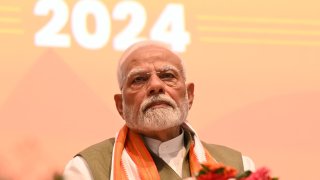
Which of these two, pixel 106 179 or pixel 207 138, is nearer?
pixel 106 179

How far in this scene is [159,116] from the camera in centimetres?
192

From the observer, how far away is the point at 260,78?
2.95 meters

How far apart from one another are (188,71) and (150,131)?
2.76 feet

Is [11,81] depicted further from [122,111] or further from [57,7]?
[122,111]

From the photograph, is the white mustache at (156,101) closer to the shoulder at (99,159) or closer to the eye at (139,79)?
the eye at (139,79)

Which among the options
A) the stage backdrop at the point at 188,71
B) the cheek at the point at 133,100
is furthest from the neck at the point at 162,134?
the stage backdrop at the point at 188,71

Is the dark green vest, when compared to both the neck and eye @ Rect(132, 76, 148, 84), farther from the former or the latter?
eye @ Rect(132, 76, 148, 84)

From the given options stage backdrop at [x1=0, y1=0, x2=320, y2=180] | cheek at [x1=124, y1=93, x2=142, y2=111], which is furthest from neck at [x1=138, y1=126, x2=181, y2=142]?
stage backdrop at [x1=0, y1=0, x2=320, y2=180]

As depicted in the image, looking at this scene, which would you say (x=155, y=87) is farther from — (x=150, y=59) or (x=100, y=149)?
(x=100, y=149)

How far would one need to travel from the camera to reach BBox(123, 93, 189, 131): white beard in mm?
1926

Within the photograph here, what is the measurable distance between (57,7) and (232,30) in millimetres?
870

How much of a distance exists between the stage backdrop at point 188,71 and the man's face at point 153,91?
1.95 feet

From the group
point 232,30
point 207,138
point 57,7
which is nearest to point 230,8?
point 232,30

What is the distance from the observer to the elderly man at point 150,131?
1942mm
